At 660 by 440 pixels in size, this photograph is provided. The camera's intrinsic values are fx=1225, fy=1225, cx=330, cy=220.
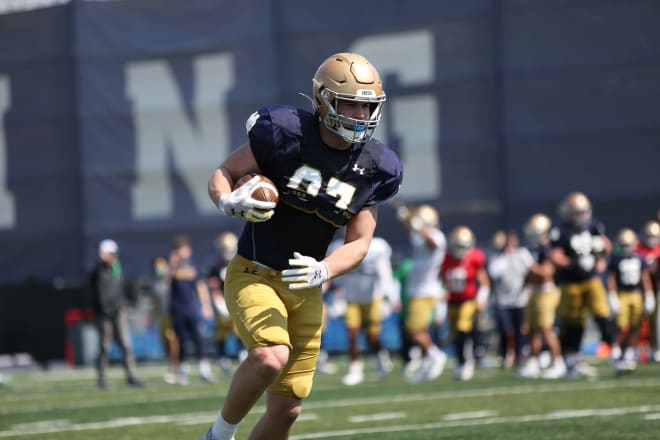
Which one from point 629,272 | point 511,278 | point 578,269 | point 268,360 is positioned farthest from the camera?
point 511,278

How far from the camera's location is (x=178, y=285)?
47.3 ft

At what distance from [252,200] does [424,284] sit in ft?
26.4

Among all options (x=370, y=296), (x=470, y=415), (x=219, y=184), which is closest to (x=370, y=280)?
(x=370, y=296)

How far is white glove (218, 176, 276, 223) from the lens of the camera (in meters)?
4.93

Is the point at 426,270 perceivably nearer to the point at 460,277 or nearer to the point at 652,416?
the point at 460,277

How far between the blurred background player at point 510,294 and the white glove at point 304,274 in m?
9.52

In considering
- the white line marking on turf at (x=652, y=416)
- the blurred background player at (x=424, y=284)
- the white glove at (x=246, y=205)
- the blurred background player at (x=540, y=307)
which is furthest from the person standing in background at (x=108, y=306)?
the white glove at (x=246, y=205)

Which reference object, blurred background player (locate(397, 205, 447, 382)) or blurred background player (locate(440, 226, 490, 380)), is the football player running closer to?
blurred background player (locate(397, 205, 447, 382))

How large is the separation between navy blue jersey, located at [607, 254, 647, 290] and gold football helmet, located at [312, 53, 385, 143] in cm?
905

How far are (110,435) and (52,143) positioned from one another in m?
13.5

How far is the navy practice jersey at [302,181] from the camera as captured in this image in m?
5.37

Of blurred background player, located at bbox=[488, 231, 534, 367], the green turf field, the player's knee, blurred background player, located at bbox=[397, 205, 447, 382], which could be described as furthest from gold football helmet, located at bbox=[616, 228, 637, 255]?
the player's knee

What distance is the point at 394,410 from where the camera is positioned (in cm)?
895

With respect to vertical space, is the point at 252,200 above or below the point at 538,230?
above
